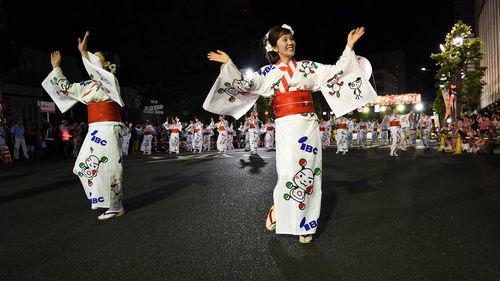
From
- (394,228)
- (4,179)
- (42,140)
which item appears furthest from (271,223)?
(42,140)

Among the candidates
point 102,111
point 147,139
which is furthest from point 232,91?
point 147,139

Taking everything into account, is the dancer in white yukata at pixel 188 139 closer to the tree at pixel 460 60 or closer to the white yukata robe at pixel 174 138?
the white yukata robe at pixel 174 138

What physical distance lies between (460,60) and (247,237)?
29.1 meters

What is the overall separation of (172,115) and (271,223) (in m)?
29.1

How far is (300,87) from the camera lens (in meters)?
4.11

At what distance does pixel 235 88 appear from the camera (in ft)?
14.5

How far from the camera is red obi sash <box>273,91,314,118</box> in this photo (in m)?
4.03

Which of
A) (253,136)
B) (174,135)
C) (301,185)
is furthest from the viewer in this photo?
(174,135)

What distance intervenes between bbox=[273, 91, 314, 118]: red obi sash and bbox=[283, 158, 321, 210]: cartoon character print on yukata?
493mm

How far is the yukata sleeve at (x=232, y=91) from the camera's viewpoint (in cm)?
427

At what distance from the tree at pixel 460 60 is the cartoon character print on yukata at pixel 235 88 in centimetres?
2749

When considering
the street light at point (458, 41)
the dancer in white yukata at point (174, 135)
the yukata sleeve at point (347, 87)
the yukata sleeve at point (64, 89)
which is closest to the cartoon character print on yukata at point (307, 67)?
the yukata sleeve at point (347, 87)

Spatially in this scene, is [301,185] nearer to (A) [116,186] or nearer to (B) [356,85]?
(B) [356,85]

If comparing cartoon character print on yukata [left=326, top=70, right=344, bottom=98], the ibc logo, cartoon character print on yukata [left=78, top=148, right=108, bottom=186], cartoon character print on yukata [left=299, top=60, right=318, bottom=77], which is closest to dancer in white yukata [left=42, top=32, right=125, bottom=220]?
cartoon character print on yukata [left=78, top=148, right=108, bottom=186]
